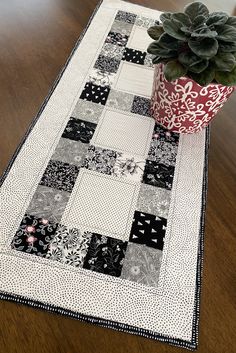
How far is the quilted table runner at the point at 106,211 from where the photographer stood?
773 mm

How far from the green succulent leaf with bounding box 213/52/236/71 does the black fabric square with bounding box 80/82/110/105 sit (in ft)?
1.42

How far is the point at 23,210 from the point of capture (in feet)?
2.89

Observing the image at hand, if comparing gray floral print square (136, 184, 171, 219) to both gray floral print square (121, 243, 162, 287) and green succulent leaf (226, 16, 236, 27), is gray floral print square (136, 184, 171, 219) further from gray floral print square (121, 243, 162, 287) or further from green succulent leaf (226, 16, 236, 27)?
green succulent leaf (226, 16, 236, 27)

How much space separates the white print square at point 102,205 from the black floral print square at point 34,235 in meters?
0.05

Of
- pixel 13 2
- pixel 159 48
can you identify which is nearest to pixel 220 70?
pixel 159 48

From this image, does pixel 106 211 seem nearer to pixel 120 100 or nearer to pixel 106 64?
pixel 120 100

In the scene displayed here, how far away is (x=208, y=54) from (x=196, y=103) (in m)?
0.18

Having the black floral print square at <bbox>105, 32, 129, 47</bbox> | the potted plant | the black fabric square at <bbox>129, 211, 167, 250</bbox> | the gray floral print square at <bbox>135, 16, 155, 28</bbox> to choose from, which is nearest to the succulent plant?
the potted plant

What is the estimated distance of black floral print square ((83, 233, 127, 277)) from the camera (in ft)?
2.68

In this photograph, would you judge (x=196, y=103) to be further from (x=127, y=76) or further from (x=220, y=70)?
(x=127, y=76)

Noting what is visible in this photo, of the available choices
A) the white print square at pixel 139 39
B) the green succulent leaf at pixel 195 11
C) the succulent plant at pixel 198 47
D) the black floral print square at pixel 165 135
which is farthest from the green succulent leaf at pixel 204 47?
the white print square at pixel 139 39

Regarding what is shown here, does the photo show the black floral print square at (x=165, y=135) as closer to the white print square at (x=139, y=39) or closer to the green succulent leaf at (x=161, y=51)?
the green succulent leaf at (x=161, y=51)

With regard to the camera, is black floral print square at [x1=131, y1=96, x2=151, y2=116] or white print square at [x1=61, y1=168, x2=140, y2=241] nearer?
white print square at [x1=61, y1=168, x2=140, y2=241]

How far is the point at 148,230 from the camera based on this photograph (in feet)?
2.95
